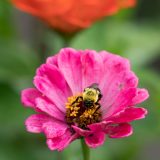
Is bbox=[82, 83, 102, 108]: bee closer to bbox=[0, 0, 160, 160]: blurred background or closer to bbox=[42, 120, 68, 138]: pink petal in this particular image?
bbox=[42, 120, 68, 138]: pink petal

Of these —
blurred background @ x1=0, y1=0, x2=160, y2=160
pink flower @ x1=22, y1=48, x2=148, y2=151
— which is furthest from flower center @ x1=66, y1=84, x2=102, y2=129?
blurred background @ x1=0, y1=0, x2=160, y2=160

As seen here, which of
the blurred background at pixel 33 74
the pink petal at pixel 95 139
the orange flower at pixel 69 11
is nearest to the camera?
the pink petal at pixel 95 139

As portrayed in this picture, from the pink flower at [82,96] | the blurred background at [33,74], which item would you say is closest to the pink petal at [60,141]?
the pink flower at [82,96]

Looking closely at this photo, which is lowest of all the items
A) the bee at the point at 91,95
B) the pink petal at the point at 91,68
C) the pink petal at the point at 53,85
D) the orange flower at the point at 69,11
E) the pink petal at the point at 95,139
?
the pink petal at the point at 95,139

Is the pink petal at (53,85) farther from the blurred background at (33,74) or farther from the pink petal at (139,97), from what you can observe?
the blurred background at (33,74)

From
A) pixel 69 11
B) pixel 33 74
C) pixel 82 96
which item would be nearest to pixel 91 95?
pixel 82 96

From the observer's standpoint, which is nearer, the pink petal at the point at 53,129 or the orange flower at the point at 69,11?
the pink petal at the point at 53,129
